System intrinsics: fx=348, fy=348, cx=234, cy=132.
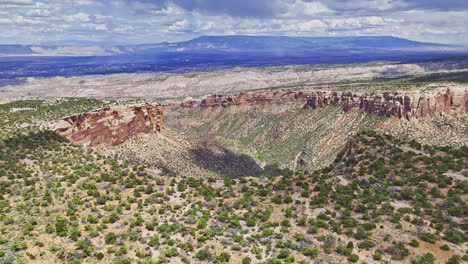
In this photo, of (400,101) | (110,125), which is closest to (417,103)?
(400,101)

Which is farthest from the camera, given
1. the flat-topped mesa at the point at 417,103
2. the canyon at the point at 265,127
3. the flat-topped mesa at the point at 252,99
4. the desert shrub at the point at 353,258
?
the flat-topped mesa at the point at 252,99

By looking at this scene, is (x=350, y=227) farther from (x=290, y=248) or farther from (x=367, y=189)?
(x=367, y=189)

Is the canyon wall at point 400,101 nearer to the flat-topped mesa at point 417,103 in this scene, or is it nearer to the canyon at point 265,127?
the flat-topped mesa at point 417,103

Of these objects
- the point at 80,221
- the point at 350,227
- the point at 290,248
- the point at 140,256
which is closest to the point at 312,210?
the point at 350,227

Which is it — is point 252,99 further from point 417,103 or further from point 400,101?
point 417,103

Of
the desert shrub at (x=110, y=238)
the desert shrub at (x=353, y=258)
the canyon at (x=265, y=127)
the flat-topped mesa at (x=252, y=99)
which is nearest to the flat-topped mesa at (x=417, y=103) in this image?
the canyon at (x=265, y=127)

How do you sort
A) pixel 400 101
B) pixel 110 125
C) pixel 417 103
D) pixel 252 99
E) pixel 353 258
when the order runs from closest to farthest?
pixel 353 258, pixel 110 125, pixel 417 103, pixel 400 101, pixel 252 99

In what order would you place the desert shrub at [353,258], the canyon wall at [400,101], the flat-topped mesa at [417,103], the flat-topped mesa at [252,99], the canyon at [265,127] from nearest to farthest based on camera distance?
the desert shrub at [353,258] → the canyon at [265,127] → the flat-topped mesa at [417,103] → the canyon wall at [400,101] → the flat-topped mesa at [252,99]

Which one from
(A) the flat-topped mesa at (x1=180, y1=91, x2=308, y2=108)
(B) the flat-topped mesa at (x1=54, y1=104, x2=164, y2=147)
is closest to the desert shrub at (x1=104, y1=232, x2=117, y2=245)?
(B) the flat-topped mesa at (x1=54, y1=104, x2=164, y2=147)
